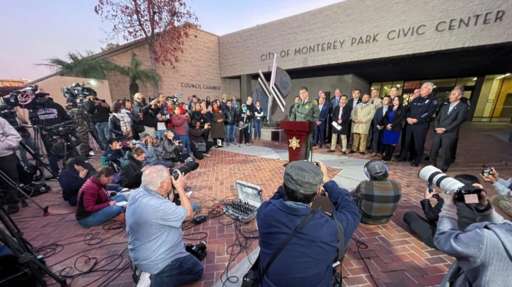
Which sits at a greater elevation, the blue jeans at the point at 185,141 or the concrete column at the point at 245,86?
the concrete column at the point at 245,86

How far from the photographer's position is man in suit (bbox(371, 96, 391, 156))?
5375 millimetres

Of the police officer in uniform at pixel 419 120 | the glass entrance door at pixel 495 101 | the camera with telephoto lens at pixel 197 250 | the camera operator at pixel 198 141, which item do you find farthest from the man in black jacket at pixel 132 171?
the glass entrance door at pixel 495 101

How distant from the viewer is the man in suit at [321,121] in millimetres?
6441

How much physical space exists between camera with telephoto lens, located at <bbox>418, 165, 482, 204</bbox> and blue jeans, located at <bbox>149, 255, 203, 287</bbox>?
6.74 feet

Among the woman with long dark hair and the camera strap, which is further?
the woman with long dark hair

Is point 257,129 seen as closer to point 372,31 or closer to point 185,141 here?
point 185,141

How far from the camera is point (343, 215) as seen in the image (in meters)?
1.24

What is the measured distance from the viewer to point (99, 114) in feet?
18.9

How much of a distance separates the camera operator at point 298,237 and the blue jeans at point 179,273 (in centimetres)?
95

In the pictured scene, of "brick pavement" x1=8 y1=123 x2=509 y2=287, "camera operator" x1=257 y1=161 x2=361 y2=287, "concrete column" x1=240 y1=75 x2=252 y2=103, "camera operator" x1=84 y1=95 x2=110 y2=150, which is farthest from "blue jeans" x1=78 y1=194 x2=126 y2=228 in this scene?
"concrete column" x1=240 y1=75 x2=252 y2=103

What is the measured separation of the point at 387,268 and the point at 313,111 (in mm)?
3689

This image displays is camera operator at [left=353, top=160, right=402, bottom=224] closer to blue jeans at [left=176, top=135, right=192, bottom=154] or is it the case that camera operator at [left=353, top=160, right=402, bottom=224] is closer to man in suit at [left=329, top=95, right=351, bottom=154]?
man in suit at [left=329, top=95, right=351, bottom=154]

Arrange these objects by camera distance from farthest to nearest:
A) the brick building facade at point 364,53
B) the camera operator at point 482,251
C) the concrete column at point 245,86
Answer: the concrete column at point 245,86 → the brick building facade at point 364,53 → the camera operator at point 482,251

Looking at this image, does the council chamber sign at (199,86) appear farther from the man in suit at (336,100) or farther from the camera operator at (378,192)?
the camera operator at (378,192)
